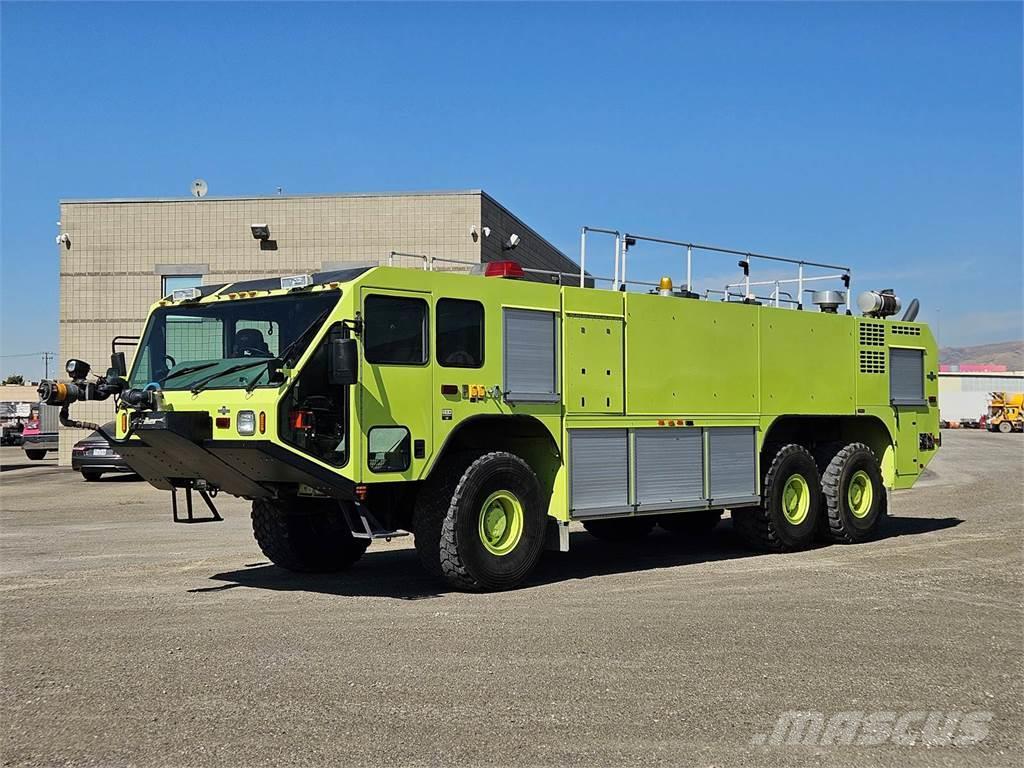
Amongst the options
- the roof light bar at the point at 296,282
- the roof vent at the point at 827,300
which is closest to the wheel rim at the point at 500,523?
the roof light bar at the point at 296,282

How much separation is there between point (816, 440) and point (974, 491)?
32.0ft

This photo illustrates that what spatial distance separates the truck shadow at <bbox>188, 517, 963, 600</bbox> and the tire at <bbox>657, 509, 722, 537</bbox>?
0.17 meters

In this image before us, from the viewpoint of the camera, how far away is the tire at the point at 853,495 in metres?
14.0

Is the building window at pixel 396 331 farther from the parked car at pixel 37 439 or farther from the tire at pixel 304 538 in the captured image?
the parked car at pixel 37 439

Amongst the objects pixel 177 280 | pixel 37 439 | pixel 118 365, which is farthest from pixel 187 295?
pixel 37 439

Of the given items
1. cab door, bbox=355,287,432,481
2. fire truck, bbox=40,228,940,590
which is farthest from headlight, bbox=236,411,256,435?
cab door, bbox=355,287,432,481

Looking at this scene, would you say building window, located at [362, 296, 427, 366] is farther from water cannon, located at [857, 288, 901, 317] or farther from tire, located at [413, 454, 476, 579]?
water cannon, located at [857, 288, 901, 317]

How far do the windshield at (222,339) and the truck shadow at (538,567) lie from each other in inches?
80.5

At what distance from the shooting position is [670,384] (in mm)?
12117

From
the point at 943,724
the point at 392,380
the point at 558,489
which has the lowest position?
the point at 943,724

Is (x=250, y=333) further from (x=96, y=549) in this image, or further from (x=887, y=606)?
(x=887, y=606)

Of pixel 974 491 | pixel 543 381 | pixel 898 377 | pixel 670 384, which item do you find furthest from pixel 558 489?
pixel 974 491

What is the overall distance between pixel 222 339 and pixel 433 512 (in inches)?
95.5

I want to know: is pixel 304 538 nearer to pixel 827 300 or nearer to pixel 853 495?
pixel 853 495
